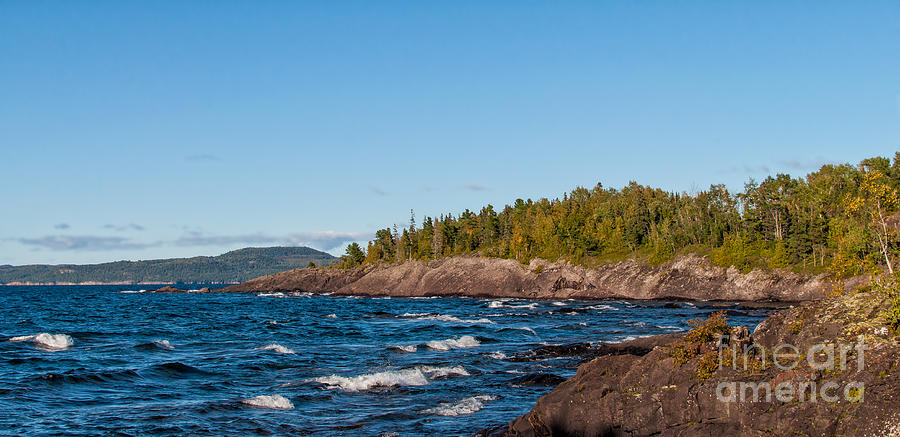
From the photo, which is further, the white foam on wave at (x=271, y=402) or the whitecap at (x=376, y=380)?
the whitecap at (x=376, y=380)

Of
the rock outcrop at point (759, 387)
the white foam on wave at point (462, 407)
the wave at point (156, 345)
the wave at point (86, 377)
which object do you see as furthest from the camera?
the wave at point (156, 345)

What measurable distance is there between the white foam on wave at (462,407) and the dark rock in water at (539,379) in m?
3.28

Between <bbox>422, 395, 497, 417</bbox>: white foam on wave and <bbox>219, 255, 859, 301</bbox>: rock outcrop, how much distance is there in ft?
223

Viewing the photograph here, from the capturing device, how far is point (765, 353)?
56.2 ft

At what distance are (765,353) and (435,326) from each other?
4456 centimetres

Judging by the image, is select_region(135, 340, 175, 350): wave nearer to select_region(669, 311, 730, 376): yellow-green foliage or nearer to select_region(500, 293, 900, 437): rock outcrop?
select_region(500, 293, 900, 437): rock outcrop

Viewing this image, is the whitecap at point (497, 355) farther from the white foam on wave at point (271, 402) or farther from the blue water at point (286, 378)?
the white foam on wave at point (271, 402)

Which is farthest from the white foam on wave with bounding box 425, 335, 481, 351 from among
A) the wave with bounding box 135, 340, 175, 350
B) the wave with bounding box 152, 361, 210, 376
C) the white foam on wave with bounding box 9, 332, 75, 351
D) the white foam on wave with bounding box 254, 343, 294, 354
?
the white foam on wave with bounding box 9, 332, 75, 351

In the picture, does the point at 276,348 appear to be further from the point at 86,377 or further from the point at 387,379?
the point at 387,379

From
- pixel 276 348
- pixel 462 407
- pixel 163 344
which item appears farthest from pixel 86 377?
pixel 462 407

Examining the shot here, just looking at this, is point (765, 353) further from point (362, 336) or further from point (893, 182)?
point (893, 182)

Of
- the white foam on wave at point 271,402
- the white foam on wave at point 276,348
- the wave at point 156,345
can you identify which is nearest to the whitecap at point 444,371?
the white foam on wave at point 271,402

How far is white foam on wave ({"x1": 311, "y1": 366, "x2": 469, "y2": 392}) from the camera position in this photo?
99.1 ft

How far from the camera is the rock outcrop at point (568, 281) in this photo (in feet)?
326
